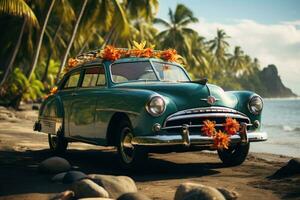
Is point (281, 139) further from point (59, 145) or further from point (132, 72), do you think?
point (132, 72)

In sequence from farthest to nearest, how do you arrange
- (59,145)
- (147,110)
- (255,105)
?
(59,145) < (255,105) < (147,110)

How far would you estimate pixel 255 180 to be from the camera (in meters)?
6.45

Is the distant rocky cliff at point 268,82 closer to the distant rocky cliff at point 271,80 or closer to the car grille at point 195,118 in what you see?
the distant rocky cliff at point 271,80

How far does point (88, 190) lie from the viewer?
197 inches

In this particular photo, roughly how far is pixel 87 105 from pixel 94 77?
0.54 metres

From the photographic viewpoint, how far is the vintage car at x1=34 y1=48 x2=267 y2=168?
6.41 m

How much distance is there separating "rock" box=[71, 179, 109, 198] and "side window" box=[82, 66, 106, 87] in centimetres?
281

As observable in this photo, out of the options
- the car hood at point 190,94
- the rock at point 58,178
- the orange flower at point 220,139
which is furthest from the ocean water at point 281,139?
the rock at point 58,178

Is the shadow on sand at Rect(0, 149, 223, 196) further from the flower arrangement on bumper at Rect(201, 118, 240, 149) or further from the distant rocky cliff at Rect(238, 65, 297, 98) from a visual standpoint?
the distant rocky cliff at Rect(238, 65, 297, 98)

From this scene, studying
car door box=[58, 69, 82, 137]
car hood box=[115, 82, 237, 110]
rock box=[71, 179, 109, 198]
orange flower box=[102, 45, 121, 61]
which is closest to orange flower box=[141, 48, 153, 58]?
orange flower box=[102, 45, 121, 61]

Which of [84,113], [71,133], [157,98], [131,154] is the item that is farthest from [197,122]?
[71,133]

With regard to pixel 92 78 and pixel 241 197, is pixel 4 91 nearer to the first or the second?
pixel 92 78

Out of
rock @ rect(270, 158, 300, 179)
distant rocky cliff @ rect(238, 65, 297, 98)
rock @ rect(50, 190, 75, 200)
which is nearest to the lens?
rock @ rect(50, 190, 75, 200)

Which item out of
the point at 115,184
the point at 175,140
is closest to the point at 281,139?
the point at 175,140
